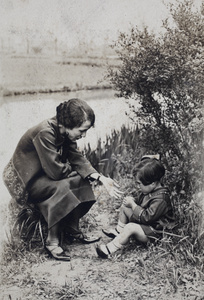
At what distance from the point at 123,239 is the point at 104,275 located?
0.32m

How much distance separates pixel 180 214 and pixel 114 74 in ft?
4.20

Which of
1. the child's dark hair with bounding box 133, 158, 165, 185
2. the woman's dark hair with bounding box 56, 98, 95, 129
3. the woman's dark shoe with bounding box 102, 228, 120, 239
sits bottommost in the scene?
the woman's dark shoe with bounding box 102, 228, 120, 239

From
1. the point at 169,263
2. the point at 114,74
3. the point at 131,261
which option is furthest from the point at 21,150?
the point at 169,263

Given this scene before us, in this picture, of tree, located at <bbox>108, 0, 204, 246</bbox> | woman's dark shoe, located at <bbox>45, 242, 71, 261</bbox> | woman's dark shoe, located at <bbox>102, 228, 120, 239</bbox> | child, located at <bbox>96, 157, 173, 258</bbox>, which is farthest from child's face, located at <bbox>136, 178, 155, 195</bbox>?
woman's dark shoe, located at <bbox>45, 242, 71, 261</bbox>

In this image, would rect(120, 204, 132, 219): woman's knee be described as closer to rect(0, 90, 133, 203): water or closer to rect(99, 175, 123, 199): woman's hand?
rect(99, 175, 123, 199): woman's hand

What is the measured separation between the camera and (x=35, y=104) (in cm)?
339

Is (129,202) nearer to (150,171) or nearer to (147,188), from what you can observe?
(147,188)

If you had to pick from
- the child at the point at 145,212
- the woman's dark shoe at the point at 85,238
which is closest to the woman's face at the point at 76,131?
the child at the point at 145,212

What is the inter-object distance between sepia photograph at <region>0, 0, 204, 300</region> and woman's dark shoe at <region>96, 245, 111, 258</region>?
0.01 m

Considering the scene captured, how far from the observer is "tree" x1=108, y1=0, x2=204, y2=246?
3430 mm

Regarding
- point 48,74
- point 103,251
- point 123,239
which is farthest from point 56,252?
point 48,74

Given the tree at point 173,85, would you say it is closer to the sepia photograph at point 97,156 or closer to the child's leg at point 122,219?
the sepia photograph at point 97,156

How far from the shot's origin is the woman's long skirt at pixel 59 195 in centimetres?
332

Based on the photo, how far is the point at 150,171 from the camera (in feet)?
10.8
